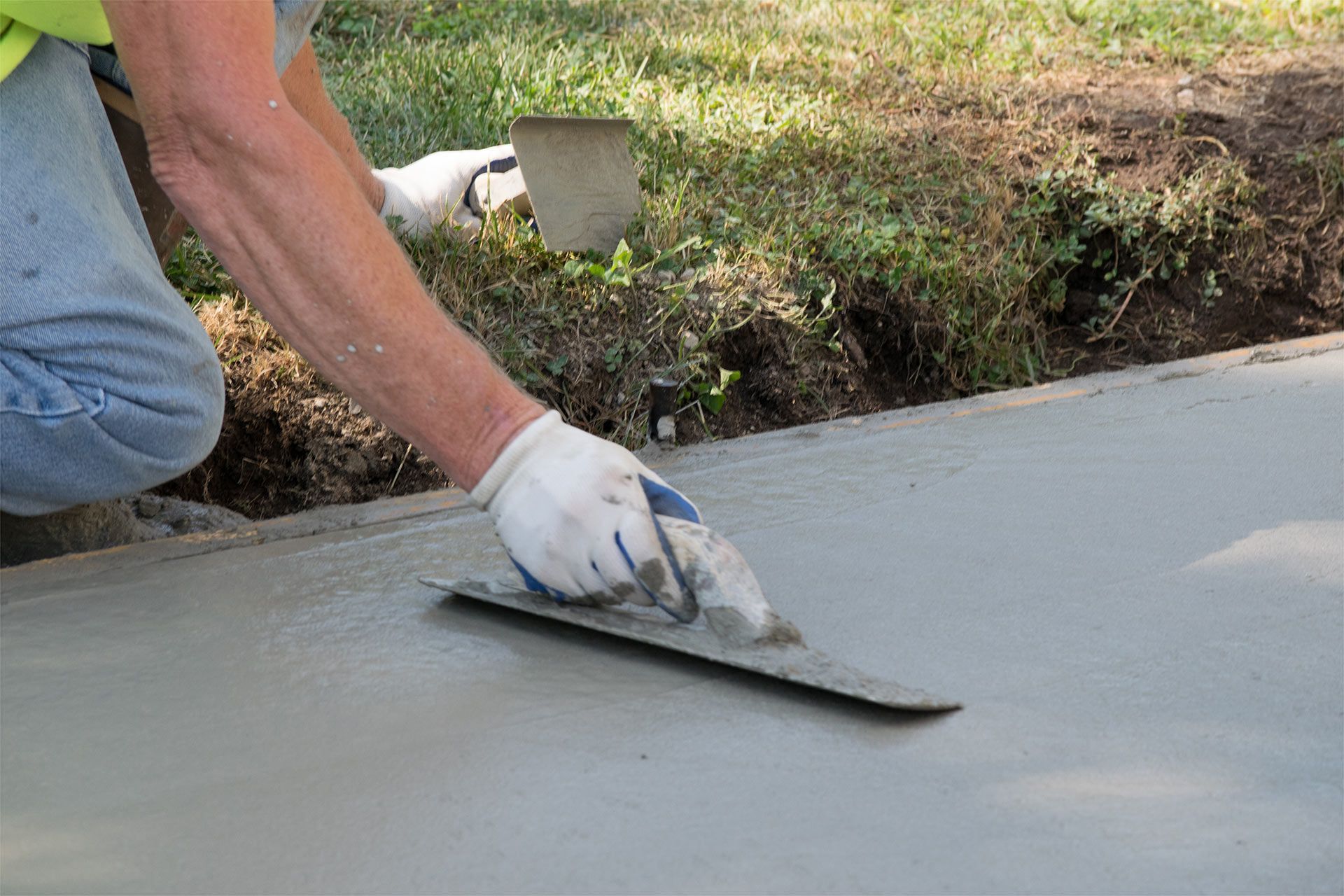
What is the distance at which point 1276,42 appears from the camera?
4391 millimetres

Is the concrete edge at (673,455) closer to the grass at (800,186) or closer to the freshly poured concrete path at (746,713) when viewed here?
the freshly poured concrete path at (746,713)

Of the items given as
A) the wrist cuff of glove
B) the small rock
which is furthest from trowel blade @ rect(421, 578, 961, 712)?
the small rock

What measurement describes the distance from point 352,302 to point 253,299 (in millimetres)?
159

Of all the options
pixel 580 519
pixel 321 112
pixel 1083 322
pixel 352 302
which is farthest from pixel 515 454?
pixel 1083 322

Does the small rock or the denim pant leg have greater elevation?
the denim pant leg

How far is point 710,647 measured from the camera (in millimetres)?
1352

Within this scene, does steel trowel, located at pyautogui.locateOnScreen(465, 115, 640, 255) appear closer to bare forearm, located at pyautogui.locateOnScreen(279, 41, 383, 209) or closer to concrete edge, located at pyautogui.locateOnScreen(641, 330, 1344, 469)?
bare forearm, located at pyautogui.locateOnScreen(279, 41, 383, 209)

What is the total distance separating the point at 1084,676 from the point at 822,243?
5.39ft

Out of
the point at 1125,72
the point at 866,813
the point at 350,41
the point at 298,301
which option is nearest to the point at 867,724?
the point at 866,813

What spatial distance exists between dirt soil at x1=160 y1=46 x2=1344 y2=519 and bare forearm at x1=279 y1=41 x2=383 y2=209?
1.23 feet

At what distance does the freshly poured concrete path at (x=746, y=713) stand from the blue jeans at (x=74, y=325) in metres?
0.16

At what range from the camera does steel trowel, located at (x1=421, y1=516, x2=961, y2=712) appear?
4.20 ft


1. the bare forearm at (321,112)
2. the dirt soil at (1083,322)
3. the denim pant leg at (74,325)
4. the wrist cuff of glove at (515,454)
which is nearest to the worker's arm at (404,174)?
the bare forearm at (321,112)

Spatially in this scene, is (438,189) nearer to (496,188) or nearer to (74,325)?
(496,188)
